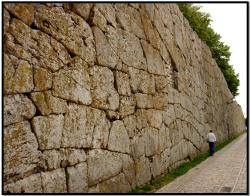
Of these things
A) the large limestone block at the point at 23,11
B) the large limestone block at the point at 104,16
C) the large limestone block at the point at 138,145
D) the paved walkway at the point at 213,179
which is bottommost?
the paved walkway at the point at 213,179

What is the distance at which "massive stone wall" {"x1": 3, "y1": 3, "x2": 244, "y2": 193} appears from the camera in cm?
438

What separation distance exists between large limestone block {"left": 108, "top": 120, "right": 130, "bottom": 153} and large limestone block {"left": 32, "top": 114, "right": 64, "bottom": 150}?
1460 millimetres

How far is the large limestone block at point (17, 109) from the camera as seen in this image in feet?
13.7

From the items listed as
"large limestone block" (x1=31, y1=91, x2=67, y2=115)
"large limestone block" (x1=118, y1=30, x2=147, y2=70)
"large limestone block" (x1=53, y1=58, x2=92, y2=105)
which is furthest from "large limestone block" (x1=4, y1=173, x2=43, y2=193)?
"large limestone block" (x1=118, y1=30, x2=147, y2=70)

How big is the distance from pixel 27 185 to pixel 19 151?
41cm

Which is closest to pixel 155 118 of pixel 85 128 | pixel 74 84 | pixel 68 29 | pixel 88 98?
→ pixel 88 98

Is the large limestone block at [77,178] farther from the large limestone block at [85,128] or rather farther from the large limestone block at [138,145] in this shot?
the large limestone block at [138,145]

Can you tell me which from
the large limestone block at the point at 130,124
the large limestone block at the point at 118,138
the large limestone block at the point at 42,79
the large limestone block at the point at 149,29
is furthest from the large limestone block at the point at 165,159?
the large limestone block at the point at 42,79

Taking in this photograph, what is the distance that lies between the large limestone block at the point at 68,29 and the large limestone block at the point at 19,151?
135 cm

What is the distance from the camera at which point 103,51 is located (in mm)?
6328

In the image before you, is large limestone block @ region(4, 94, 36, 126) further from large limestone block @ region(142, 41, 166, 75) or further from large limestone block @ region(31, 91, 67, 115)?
large limestone block @ region(142, 41, 166, 75)

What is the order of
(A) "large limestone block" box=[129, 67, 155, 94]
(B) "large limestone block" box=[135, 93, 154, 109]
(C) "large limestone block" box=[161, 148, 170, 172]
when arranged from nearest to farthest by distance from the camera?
(A) "large limestone block" box=[129, 67, 155, 94]
(B) "large limestone block" box=[135, 93, 154, 109]
(C) "large limestone block" box=[161, 148, 170, 172]

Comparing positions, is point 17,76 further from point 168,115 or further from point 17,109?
point 168,115

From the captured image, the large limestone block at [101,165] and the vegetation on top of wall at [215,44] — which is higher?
the vegetation on top of wall at [215,44]
